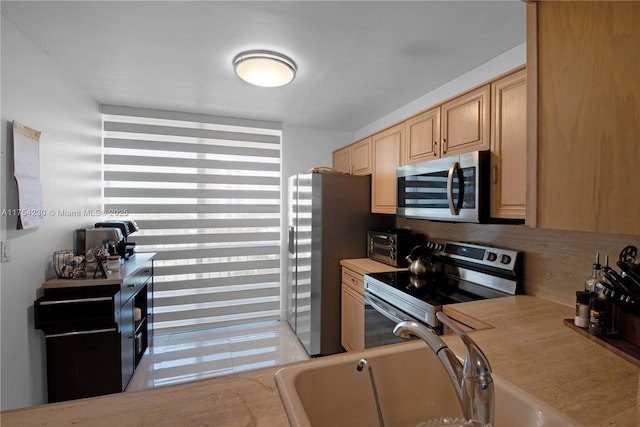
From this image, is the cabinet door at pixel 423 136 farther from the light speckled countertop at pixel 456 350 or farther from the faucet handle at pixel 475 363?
the faucet handle at pixel 475 363

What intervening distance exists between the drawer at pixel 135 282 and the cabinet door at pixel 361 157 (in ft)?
7.53

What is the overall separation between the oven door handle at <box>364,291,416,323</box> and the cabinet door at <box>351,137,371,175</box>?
129cm

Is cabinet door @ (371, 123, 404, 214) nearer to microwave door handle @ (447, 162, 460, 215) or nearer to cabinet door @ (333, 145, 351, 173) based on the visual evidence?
cabinet door @ (333, 145, 351, 173)

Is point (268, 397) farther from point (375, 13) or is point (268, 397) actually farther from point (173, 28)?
point (173, 28)

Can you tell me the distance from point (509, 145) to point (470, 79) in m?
0.97

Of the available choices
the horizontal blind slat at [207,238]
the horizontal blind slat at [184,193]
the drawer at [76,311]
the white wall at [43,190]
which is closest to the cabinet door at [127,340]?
the drawer at [76,311]

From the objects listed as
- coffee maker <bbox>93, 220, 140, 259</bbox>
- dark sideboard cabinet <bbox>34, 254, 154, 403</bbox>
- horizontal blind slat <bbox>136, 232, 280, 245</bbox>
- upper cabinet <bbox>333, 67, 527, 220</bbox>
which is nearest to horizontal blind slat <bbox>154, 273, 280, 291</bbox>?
horizontal blind slat <bbox>136, 232, 280, 245</bbox>

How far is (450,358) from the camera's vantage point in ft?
2.14

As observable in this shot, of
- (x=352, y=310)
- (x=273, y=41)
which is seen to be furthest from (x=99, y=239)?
(x=352, y=310)

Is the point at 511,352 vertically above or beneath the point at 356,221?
Answer: beneath

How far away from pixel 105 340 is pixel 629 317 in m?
2.79

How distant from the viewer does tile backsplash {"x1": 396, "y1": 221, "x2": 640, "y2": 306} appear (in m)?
1.44

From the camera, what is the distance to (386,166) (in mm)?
2688

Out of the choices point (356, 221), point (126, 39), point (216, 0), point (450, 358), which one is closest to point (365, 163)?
point (356, 221)
